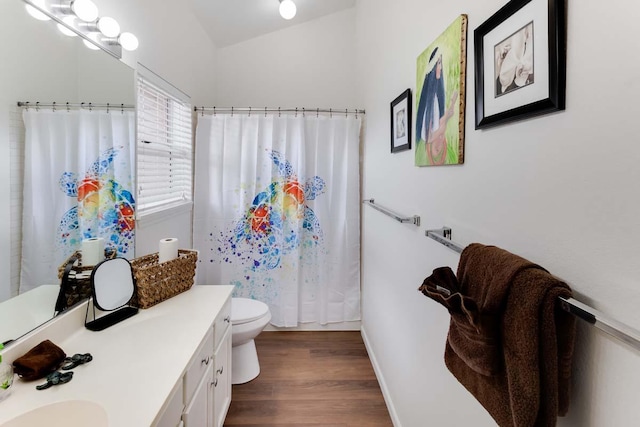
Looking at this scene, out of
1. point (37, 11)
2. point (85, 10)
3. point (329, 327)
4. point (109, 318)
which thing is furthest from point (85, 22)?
point (329, 327)

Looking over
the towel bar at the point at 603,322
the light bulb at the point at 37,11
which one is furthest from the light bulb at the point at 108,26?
the towel bar at the point at 603,322

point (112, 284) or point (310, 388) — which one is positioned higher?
point (112, 284)

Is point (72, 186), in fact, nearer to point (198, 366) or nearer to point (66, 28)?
point (66, 28)

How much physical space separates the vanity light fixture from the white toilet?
1556 mm

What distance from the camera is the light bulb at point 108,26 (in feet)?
4.77

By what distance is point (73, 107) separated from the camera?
133 centimetres

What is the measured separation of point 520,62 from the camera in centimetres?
76

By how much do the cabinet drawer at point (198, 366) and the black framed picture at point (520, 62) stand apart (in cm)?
121

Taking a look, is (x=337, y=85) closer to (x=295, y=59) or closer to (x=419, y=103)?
(x=295, y=59)

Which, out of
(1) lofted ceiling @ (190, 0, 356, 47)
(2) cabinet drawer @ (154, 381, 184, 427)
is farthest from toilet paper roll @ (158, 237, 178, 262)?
(1) lofted ceiling @ (190, 0, 356, 47)

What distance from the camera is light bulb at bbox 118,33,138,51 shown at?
5.29ft

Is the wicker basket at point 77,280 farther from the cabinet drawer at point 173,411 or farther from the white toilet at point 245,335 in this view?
the white toilet at point 245,335

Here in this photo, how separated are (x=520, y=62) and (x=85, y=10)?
155cm

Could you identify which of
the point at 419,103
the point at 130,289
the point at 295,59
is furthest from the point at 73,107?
the point at 295,59
